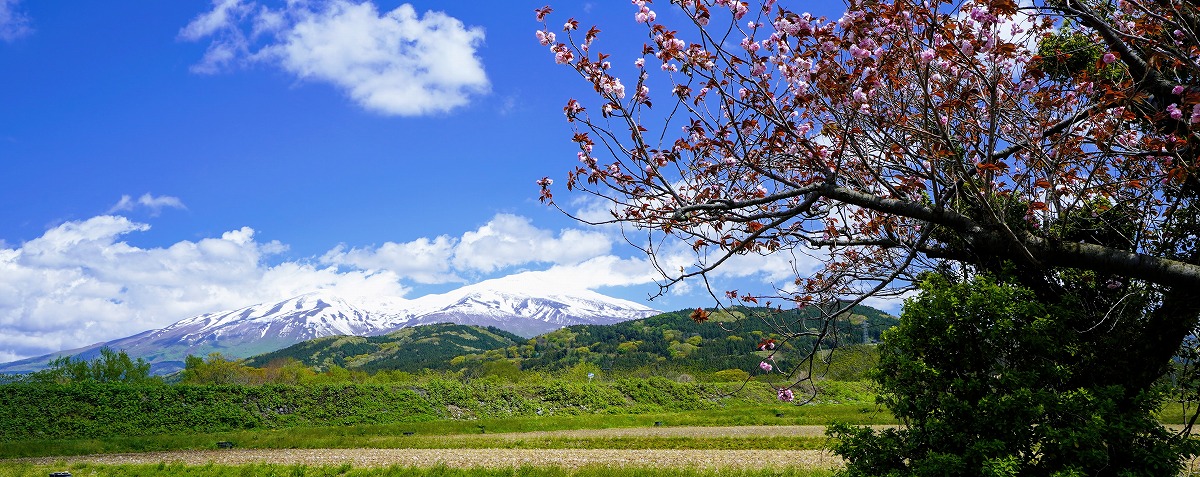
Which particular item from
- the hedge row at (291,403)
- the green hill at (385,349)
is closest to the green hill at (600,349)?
the green hill at (385,349)

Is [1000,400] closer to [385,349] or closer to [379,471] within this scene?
[379,471]

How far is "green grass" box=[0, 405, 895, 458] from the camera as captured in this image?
62.7ft

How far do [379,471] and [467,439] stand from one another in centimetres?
927

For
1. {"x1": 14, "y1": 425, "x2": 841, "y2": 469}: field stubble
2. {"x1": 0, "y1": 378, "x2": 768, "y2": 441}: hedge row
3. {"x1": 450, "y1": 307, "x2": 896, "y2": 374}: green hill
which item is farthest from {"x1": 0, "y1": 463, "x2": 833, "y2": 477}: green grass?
{"x1": 450, "y1": 307, "x2": 896, "y2": 374}: green hill

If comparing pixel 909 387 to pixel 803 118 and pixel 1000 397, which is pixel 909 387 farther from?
pixel 803 118

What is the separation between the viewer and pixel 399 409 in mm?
34531

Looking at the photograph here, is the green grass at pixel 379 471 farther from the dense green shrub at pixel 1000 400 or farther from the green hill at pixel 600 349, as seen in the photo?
the green hill at pixel 600 349

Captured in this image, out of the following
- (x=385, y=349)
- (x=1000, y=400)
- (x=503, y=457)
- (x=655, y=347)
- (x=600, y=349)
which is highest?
(x=385, y=349)

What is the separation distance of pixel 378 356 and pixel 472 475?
164m

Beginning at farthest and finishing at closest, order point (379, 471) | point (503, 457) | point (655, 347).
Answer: point (655, 347) < point (503, 457) < point (379, 471)

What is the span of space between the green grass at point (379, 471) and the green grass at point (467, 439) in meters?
3.80

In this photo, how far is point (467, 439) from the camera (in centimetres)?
2292

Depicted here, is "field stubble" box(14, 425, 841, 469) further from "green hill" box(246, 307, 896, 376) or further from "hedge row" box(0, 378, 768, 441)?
"green hill" box(246, 307, 896, 376)

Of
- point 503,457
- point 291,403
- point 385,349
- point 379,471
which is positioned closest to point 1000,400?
point 379,471
